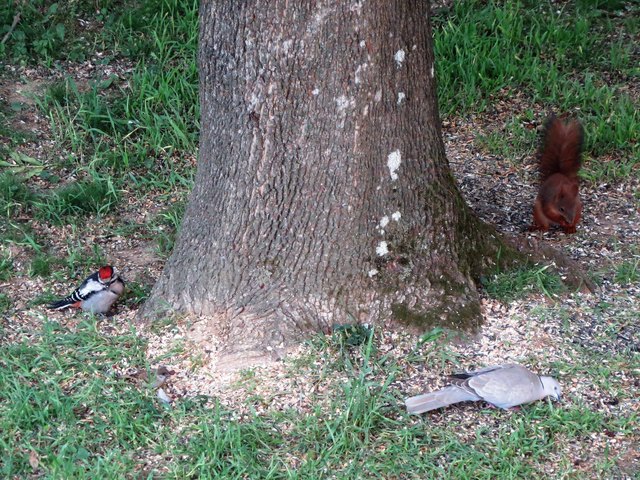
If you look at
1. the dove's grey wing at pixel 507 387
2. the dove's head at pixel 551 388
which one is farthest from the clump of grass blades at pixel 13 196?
the dove's head at pixel 551 388

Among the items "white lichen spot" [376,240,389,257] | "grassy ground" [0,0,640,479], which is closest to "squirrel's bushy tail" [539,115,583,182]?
"grassy ground" [0,0,640,479]

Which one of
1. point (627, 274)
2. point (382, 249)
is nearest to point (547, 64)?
point (627, 274)

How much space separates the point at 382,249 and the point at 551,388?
3.11ft

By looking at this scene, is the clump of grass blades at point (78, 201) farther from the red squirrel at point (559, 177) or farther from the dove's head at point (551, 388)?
the dove's head at point (551, 388)

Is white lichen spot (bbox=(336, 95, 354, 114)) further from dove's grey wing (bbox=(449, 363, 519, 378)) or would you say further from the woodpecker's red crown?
the woodpecker's red crown

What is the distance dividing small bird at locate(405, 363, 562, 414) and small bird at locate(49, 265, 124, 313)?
164 centimetres

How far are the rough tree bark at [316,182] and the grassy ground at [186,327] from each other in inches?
7.8

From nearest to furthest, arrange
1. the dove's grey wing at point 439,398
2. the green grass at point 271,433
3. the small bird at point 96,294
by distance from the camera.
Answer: the green grass at point 271,433 → the dove's grey wing at point 439,398 → the small bird at point 96,294

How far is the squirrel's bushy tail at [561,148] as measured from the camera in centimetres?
529

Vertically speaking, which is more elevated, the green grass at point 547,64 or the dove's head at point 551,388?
the green grass at point 547,64

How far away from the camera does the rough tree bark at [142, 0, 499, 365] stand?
A: 3805 mm

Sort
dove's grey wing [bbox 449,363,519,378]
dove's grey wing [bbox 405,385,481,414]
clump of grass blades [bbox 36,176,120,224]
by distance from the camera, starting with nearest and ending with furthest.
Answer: dove's grey wing [bbox 405,385,481,414], dove's grey wing [bbox 449,363,519,378], clump of grass blades [bbox 36,176,120,224]

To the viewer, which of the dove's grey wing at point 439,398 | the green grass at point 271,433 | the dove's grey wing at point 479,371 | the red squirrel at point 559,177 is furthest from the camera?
the red squirrel at point 559,177

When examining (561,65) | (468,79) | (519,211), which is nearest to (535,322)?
(519,211)
